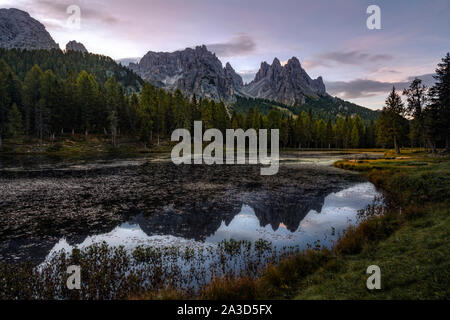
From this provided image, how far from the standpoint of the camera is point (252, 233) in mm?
15297

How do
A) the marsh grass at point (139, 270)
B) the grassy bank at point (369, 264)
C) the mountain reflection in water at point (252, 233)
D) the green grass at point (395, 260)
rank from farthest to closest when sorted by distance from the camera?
the mountain reflection in water at point (252, 233), the marsh grass at point (139, 270), the grassy bank at point (369, 264), the green grass at point (395, 260)

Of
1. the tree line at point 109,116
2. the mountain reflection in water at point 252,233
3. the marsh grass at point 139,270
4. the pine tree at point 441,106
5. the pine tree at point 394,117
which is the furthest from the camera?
the tree line at point 109,116

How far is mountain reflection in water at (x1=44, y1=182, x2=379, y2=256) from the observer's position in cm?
1372

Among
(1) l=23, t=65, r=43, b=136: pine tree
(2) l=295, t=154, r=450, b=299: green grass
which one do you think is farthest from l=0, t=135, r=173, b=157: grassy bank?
(2) l=295, t=154, r=450, b=299: green grass

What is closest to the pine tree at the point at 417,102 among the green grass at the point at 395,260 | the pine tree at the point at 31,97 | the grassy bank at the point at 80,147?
the green grass at the point at 395,260

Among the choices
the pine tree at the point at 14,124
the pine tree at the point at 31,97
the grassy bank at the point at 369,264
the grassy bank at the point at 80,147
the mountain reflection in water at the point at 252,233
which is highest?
the pine tree at the point at 31,97

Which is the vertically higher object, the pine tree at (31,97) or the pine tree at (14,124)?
the pine tree at (31,97)

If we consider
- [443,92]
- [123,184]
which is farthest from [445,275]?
[443,92]

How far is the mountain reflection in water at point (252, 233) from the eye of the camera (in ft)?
45.0

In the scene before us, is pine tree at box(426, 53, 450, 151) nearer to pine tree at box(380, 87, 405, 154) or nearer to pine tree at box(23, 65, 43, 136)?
pine tree at box(380, 87, 405, 154)

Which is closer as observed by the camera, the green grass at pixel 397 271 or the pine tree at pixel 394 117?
the green grass at pixel 397 271

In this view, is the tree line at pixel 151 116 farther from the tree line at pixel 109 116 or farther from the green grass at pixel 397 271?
the green grass at pixel 397 271
